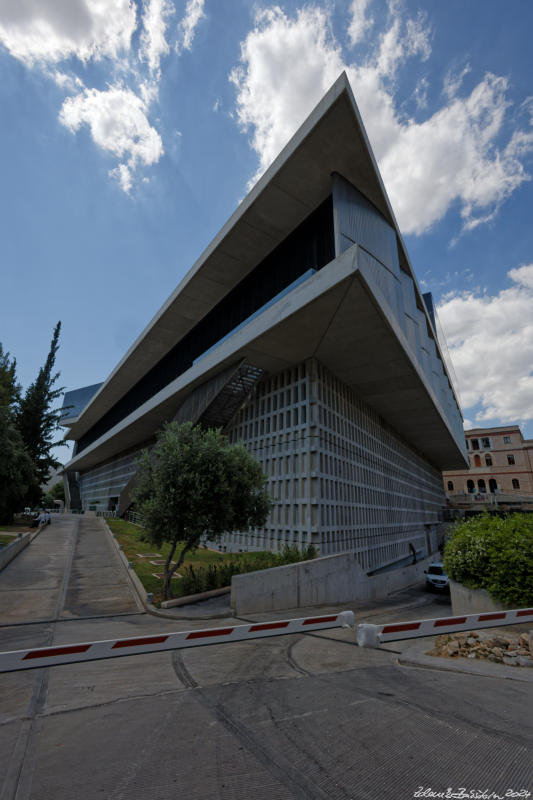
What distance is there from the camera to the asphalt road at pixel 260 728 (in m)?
2.85

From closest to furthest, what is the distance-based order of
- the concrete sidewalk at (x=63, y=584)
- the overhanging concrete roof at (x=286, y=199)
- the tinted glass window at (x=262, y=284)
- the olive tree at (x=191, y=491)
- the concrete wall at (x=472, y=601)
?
1. the concrete wall at (x=472, y=601)
2. the concrete sidewalk at (x=63, y=584)
3. the olive tree at (x=191, y=491)
4. the overhanging concrete roof at (x=286, y=199)
5. the tinted glass window at (x=262, y=284)

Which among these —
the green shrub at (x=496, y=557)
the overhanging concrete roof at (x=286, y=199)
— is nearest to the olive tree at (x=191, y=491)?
the green shrub at (x=496, y=557)

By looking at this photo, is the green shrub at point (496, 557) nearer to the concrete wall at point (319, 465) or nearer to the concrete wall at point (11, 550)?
the concrete wall at point (319, 465)

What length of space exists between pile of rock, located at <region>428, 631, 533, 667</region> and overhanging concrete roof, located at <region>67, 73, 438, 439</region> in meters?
17.3

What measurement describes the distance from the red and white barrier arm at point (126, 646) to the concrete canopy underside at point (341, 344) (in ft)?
36.3

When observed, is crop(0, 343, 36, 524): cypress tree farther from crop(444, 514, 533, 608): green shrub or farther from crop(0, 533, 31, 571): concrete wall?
crop(444, 514, 533, 608): green shrub

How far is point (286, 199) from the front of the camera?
18.3 metres

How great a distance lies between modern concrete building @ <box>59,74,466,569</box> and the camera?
604 inches

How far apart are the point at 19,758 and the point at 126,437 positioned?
39.8 metres

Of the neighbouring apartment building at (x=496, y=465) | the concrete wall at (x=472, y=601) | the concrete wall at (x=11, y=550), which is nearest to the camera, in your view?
the concrete wall at (x=472, y=601)

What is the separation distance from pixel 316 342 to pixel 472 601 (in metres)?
11.3

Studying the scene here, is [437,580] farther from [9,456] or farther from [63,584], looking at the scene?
[9,456]

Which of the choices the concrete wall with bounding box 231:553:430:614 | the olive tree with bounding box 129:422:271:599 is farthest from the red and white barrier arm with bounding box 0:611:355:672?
the olive tree with bounding box 129:422:271:599

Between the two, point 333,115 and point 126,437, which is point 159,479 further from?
point 126,437
